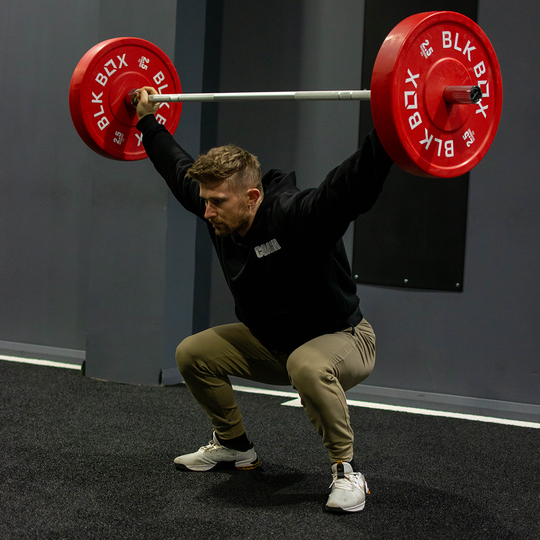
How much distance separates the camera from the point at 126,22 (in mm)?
3285

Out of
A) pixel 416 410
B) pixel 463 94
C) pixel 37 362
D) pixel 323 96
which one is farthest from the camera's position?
pixel 37 362

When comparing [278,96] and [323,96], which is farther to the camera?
[278,96]

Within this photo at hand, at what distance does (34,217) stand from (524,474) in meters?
3.02

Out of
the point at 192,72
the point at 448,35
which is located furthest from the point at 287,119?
the point at 448,35

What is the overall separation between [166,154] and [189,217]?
1.22 meters

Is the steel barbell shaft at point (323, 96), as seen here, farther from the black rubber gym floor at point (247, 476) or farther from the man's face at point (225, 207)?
the black rubber gym floor at point (247, 476)

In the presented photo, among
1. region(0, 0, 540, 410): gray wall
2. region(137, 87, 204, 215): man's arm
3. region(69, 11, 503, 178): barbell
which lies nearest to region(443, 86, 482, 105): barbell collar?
region(69, 11, 503, 178): barbell

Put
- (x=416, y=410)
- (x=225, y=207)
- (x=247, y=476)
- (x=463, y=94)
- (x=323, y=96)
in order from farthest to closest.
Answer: (x=416, y=410)
(x=247, y=476)
(x=225, y=207)
(x=323, y=96)
(x=463, y=94)

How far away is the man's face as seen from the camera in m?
1.85

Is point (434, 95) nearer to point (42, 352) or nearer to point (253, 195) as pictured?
point (253, 195)

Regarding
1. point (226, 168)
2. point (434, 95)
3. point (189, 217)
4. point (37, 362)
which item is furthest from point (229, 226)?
point (37, 362)

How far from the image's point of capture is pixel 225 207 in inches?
73.2

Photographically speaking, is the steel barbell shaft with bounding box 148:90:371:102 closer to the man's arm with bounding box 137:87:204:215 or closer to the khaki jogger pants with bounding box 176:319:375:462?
the man's arm with bounding box 137:87:204:215

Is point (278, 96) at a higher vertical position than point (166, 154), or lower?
higher
